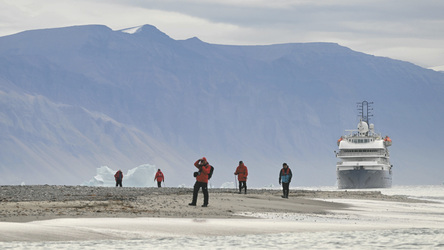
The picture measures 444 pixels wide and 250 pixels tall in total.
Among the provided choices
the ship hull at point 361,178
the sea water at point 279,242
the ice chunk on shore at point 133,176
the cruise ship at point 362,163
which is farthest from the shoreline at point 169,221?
the ice chunk on shore at point 133,176

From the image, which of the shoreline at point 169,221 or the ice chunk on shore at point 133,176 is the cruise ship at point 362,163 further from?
the shoreline at point 169,221

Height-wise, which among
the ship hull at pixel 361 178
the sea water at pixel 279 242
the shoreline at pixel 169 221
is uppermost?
the ship hull at pixel 361 178

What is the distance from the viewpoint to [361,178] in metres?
114

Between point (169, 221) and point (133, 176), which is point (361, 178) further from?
point (169, 221)

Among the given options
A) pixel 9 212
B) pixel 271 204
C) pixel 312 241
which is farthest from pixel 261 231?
pixel 271 204

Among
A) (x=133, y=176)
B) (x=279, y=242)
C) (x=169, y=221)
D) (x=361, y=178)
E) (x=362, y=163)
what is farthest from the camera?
(x=133, y=176)

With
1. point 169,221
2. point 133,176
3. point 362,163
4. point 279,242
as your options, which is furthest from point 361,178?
point 279,242

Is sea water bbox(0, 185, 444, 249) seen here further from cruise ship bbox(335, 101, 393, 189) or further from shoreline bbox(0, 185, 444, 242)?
cruise ship bbox(335, 101, 393, 189)

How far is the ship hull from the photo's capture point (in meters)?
114

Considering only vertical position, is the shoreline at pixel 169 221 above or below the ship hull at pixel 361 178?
below

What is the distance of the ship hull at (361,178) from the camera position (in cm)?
11388

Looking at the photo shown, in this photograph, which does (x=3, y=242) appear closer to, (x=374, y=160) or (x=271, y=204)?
(x=271, y=204)

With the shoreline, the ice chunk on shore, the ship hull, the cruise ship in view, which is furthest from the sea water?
the ice chunk on shore

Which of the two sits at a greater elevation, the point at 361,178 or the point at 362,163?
the point at 362,163
